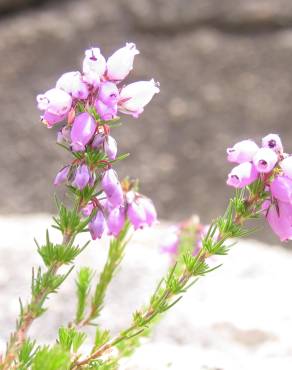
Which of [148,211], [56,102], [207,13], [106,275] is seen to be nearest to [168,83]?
[207,13]

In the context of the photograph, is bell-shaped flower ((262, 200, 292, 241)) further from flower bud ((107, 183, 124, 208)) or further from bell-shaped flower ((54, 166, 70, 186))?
bell-shaped flower ((54, 166, 70, 186))

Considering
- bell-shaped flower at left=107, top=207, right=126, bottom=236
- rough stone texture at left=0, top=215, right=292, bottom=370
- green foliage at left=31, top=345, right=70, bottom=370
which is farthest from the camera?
rough stone texture at left=0, top=215, right=292, bottom=370

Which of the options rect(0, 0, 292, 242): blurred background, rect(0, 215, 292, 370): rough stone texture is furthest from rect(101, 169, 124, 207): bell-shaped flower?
rect(0, 0, 292, 242): blurred background

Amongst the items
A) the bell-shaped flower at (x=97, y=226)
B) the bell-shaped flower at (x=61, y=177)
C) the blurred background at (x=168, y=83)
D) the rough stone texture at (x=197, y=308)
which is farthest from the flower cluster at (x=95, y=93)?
the blurred background at (x=168, y=83)

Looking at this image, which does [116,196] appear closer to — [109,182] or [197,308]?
[109,182]

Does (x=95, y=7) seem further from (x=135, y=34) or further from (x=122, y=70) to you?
(x=122, y=70)
